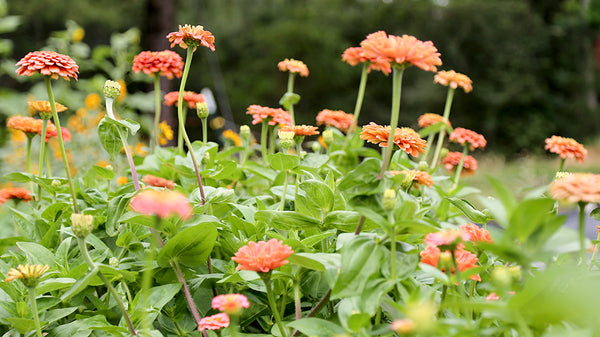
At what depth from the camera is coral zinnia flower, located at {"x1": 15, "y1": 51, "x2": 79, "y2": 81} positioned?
2.06ft

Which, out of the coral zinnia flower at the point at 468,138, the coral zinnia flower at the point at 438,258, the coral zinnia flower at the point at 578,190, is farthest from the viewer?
the coral zinnia flower at the point at 468,138

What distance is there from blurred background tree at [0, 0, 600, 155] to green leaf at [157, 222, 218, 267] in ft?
26.4

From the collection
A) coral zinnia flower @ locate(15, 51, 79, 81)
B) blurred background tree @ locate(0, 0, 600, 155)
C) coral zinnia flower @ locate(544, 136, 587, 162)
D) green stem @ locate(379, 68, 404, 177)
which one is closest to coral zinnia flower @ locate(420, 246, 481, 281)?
green stem @ locate(379, 68, 404, 177)

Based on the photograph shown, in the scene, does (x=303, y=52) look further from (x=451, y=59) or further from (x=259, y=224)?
(x=259, y=224)

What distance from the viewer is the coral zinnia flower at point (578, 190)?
16.4 inches

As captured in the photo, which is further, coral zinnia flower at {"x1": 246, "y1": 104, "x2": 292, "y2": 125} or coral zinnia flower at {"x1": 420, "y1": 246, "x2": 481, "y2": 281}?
coral zinnia flower at {"x1": 246, "y1": 104, "x2": 292, "y2": 125}

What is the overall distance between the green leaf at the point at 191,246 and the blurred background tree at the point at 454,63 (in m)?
8.05

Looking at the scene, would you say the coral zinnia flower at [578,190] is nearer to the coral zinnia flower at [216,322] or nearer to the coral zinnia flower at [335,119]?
the coral zinnia flower at [216,322]

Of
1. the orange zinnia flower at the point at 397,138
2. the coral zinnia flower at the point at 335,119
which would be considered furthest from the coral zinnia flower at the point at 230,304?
the coral zinnia flower at the point at 335,119

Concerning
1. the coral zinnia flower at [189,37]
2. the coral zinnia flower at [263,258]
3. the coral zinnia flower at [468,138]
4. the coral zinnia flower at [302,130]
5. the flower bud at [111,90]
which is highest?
the coral zinnia flower at [189,37]

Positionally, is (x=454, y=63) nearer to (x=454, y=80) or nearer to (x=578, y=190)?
(x=454, y=80)

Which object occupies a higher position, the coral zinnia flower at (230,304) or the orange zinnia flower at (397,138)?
the orange zinnia flower at (397,138)

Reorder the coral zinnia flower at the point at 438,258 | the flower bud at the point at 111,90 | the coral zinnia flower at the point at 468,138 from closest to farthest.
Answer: the coral zinnia flower at the point at 438,258 → the flower bud at the point at 111,90 → the coral zinnia flower at the point at 468,138

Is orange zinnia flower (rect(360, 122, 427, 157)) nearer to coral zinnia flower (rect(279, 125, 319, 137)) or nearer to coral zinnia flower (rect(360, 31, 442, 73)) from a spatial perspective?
coral zinnia flower (rect(360, 31, 442, 73))
